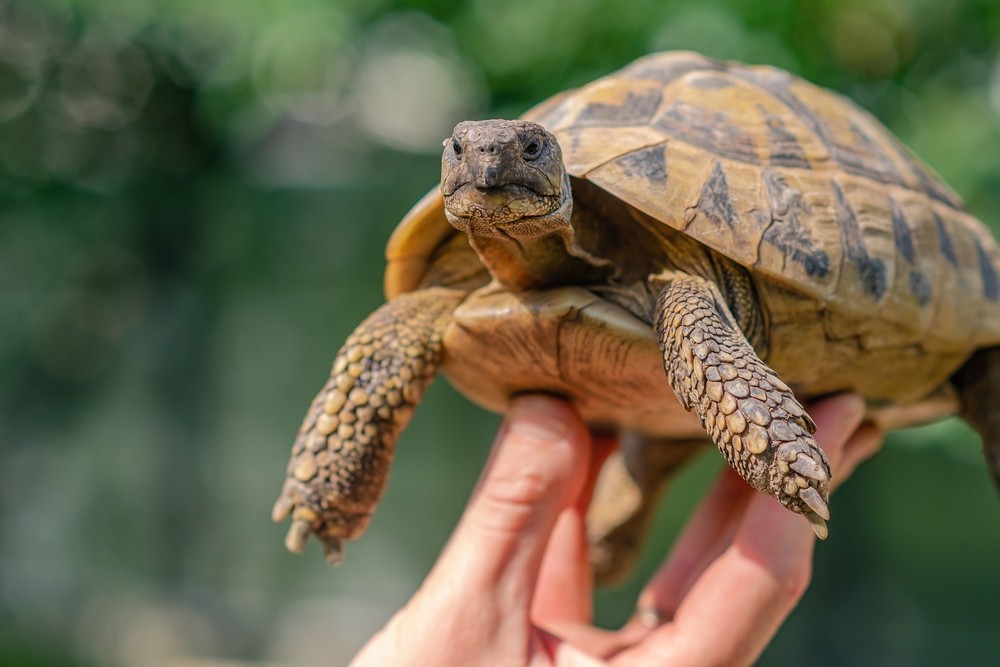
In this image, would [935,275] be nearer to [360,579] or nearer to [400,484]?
[400,484]

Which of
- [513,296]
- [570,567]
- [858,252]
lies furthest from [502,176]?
[570,567]

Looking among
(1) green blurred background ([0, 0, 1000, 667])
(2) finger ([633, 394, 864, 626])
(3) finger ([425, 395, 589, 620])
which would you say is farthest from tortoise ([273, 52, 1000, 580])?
(1) green blurred background ([0, 0, 1000, 667])

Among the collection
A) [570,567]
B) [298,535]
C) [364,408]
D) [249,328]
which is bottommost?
[249,328]

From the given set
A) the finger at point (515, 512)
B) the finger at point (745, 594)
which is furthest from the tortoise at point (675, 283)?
the finger at point (745, 594)

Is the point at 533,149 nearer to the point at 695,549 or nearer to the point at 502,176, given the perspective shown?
the point at 502,176

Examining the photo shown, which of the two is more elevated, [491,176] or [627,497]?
[491,176]

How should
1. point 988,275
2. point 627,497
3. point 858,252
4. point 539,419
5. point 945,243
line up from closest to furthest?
point 858,252
point 539,419
point 945,243
point 988,275
point 627,497
